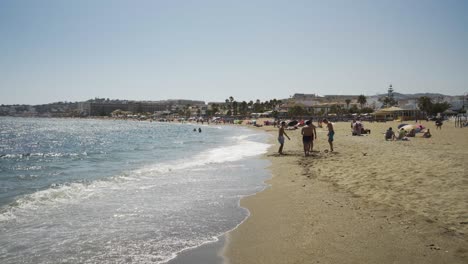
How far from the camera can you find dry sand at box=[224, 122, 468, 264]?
4.30m

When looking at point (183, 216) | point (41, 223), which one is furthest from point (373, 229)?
point (41, 223)

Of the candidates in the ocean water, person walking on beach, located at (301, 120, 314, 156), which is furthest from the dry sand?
person walking on beach, located at (301, 120, 314, 156)

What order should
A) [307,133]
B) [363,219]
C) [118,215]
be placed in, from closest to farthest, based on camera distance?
[363,219]
[118,215]
[307,133]

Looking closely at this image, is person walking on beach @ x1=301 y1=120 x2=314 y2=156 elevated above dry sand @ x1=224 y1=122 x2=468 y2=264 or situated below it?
above

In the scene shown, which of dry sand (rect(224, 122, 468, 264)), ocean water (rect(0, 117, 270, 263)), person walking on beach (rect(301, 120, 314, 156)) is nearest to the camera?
dry sand (rect(224, 122, 468, 264))

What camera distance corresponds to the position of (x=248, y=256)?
15.0 ft

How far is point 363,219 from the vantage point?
5586mm

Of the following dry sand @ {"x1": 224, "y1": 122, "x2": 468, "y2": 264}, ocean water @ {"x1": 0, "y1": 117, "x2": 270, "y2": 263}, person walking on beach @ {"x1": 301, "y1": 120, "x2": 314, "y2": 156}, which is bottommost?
ocean water @ {"x1": 0, "y1": 117, "x2": 270, "y2": 263}

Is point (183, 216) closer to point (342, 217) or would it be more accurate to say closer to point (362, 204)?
point (342, 217)

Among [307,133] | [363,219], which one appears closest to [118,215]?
[363,219]

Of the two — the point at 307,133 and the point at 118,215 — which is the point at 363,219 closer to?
the point at 118,215

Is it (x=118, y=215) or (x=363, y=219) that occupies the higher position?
(x=363, y=219)

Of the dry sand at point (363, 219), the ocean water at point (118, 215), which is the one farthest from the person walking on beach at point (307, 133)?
the dry sand at point (363, 219)

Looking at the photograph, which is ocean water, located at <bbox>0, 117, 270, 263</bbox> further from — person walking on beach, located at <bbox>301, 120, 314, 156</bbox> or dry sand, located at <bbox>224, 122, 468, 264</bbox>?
person walking on beach, located at <bbox>301, 120, 314, 156</bbox>
